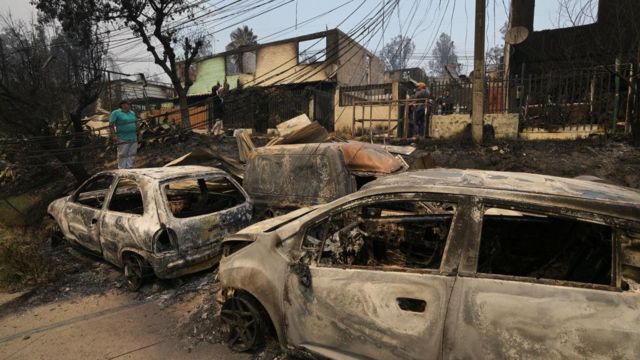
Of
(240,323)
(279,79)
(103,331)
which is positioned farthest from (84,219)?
(279,79)

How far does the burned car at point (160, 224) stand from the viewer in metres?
4.67

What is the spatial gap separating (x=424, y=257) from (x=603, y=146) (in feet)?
28.1

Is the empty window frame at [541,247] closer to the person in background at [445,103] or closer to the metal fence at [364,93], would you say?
the person in background at [445,103]

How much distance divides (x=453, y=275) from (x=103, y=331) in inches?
146

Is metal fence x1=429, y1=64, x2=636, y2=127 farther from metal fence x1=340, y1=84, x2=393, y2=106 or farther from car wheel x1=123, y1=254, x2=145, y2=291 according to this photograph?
car wheel x1=123, y1=254, x2=145, y2=291

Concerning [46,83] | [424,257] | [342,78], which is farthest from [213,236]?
[342,78]

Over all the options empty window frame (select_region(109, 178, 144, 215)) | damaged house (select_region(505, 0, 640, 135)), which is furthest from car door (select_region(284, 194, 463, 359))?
damaged house (select_region(505, 0, 640, 135))

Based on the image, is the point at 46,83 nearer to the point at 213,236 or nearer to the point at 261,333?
the point at 213,236

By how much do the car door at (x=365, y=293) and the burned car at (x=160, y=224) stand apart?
222 centimetres

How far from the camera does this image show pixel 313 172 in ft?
19.4

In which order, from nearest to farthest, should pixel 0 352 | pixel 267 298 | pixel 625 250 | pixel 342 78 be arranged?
1. pixel 625 250
2. pixel 267 298
3. pixel 0 352
4. pixel 342 78

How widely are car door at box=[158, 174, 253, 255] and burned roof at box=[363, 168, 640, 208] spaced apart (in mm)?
2682

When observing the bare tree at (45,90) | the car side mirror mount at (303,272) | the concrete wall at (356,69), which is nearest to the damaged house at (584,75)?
the car side mirror mount at (303,272)

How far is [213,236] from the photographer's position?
499cm
